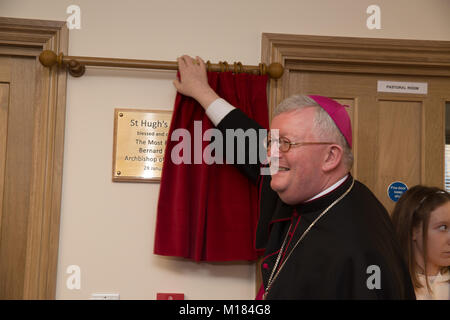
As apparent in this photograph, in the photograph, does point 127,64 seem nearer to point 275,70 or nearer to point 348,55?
point 275,70

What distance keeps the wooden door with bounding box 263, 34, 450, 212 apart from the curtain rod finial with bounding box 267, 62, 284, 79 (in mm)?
126

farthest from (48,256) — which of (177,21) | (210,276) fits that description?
(177,21)

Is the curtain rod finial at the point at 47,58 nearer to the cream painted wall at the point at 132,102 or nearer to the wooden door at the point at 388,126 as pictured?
the cream painted wall at the point at 132,102

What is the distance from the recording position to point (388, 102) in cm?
209

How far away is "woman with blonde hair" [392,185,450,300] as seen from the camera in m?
1.71

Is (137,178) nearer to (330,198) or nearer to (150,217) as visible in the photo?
(150,217)

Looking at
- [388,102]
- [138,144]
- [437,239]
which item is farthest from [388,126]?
[138,144]

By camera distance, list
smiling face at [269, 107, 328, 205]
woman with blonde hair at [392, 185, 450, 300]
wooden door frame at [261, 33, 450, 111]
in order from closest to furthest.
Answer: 1. smiling face at [269, 107, 328, 205]
2. woman with blonde hair at [392, 185, 450, 300]
3. wooden door frame at [261, 33, 450, 111]

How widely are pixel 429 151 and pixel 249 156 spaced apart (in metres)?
0.98

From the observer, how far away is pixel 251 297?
74.7 inches

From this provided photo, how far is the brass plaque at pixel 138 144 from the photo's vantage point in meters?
1.89

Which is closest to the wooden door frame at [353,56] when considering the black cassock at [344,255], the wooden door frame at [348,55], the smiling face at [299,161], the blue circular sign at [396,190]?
the wooden door frame at [348,55]

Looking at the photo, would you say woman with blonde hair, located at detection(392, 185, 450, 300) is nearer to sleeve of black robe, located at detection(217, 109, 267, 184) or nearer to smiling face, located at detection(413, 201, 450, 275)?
smiling face, located at detection(413, 201, 450, 275)

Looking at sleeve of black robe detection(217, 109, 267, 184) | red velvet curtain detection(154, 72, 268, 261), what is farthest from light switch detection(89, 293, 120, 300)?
sleeve of black robe detection(217, 109, 267, 184)
